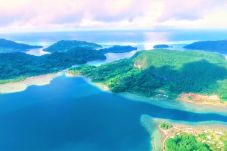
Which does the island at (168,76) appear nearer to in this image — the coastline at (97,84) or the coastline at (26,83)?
the coastline at (97,84)

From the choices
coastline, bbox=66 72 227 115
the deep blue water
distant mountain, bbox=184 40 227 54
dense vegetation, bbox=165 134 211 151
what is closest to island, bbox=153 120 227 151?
dense vegetation, bbox=165 134 211 151

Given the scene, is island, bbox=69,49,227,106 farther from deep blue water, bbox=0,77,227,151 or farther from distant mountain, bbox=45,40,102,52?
distant mountain, bbox=45,40,102,52

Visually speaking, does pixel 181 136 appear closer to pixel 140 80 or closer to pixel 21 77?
pixel 140 80


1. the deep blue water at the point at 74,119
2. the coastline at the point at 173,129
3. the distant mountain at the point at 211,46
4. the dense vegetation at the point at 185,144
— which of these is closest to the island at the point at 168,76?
the deep blue water at the point at 74,119

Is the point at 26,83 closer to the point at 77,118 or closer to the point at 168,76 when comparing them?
the point at 77,118

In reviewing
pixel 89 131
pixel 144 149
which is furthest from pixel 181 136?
pixel 89 131

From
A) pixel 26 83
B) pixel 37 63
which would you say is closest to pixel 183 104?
pixel 26 83

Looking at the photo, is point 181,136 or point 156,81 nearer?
point 181,136
